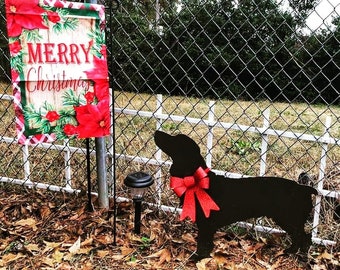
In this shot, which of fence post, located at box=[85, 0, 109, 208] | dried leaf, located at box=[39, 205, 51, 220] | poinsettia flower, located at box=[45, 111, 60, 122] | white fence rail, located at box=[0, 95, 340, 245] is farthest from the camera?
dried leaf, located at box=[39, 205, 51, 220]

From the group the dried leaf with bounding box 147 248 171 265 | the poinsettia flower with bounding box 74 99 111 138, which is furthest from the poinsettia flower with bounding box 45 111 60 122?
the dried leaf with bounding box 147 248 171 265

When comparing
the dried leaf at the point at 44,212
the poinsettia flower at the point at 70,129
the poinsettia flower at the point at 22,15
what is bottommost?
the dried leaf at the point at 44,212

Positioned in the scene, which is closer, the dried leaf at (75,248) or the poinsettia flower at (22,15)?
the poinsettia flower at (22,15)

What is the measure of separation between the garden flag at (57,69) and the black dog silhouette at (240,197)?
1.31 ft

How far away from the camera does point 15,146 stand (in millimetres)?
3480

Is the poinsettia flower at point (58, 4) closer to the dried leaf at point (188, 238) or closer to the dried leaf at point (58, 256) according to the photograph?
the dried leaf at point (58, 256)

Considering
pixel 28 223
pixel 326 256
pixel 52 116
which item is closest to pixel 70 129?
pixel 52 116

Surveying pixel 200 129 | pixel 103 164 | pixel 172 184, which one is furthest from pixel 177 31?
pixel 172 184

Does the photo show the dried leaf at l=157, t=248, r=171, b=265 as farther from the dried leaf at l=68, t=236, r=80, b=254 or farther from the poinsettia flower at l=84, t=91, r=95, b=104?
the poinsettia flower at l=84, t=91, r=95, b=104

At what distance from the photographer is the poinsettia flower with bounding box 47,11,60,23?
1820mm

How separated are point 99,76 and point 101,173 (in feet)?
2.20

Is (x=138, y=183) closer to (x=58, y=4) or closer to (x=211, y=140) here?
(x=211, y=140)

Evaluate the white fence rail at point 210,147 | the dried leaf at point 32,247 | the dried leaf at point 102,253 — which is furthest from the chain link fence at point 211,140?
the dried leaf at point 32,247

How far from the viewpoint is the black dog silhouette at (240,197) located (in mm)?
1925
